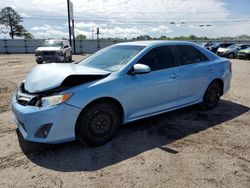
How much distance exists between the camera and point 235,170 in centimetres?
311

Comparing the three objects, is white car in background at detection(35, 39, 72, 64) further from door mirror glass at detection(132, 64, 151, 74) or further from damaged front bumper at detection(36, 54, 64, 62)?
door mirror glass at detection(132, 64, 151, 74)

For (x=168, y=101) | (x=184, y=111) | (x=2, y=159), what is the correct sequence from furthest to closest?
(x=184, y=111)
(x=168, y=101)
(x=2, y=159)

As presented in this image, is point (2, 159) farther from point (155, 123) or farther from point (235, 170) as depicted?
point (235, 170)

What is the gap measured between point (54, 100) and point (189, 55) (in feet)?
9.90

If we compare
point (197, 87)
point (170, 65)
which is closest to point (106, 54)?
point (170, 65)

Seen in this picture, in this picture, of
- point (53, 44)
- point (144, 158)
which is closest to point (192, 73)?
point (144, 158)

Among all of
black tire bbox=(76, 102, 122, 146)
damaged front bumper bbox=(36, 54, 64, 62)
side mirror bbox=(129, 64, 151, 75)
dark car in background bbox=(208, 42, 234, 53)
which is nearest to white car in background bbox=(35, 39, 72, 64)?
damaged front bumper bbox=(36, 54, 64, 62)

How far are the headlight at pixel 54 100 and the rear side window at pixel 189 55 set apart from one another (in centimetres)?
249

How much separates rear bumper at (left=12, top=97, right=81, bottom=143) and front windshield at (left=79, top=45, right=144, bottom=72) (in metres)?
1.11

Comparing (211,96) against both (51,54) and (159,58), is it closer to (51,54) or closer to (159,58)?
(159,58)

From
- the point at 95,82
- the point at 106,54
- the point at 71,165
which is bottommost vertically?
the point at 71,165

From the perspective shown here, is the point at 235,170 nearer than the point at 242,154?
Yes

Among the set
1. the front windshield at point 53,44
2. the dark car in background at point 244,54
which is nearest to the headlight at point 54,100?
the front windshield at point 53,44

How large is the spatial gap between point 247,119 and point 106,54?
3210 mm
